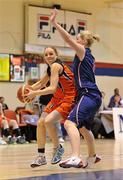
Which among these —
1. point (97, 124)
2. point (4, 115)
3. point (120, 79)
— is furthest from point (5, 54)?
point (120, 79)

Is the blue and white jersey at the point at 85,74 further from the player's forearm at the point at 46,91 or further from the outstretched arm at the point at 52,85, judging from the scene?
the player's forearm at the point at 46,91

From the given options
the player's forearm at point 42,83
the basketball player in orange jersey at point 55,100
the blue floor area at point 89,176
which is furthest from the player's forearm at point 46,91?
the blue floor area at point 89,176

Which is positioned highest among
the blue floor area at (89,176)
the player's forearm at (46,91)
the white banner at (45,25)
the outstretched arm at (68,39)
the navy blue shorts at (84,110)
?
the white banner at (45,25)

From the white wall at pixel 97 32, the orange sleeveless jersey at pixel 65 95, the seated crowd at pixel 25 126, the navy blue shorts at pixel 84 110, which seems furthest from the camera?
the white wall at pixel 97 32

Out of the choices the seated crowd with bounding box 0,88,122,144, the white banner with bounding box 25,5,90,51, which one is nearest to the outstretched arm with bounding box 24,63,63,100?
the seated crowd with bounding box 0,88,122,144

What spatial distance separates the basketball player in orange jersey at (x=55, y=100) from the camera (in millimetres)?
5676

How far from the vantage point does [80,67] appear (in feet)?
18.3

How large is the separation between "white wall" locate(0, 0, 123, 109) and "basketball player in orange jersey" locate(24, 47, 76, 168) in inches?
393

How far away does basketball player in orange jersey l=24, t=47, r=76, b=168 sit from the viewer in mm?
5676

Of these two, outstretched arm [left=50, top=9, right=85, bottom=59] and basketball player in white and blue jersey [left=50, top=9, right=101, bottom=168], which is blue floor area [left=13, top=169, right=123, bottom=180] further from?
outstretched arm [left=50, top=9, right=85, bottom=59]

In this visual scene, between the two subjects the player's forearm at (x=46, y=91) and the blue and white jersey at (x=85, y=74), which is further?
the blue and white jersey at (x=85, y=74)

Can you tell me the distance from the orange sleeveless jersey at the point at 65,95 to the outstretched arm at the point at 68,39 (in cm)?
41

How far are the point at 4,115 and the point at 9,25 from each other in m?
3.85

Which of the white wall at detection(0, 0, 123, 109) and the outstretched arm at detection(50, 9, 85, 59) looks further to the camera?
the white wall at detection(0, 0, 123, 109)
